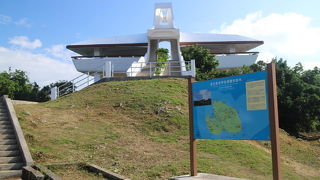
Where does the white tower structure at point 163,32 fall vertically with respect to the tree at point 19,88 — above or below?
above

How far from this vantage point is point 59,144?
9.72 m

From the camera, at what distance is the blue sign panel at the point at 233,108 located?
550 cm

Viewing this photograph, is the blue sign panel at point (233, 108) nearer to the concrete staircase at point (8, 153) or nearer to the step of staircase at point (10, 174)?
the step of staircase at point (10, 174)

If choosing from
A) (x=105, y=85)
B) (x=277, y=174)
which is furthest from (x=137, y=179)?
(x=105, y=85)

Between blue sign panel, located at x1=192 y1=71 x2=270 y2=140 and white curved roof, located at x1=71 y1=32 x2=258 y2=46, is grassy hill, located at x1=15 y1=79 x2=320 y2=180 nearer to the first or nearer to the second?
blue sign panel, located at x1=192 y1=71 x2=270 y2=140

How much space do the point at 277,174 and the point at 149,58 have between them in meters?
26.3

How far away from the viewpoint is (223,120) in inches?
242

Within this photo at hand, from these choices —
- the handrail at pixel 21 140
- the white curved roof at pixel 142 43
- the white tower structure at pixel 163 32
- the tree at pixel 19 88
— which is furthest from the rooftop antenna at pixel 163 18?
the handrail at pixel 21 140

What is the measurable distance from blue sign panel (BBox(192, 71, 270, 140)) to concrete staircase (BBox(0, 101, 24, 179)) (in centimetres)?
462

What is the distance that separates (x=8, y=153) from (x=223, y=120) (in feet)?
20.0

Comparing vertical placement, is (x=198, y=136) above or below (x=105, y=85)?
below

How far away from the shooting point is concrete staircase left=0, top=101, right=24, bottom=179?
7824mm

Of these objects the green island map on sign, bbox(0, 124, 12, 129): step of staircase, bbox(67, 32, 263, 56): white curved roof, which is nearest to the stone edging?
the green island map on sign

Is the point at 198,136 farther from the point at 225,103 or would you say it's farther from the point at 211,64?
the point at 211,64
